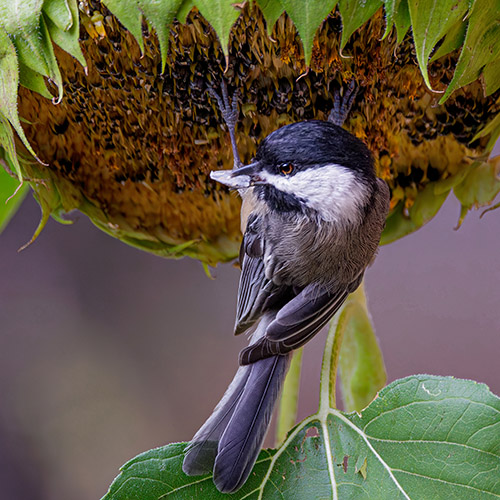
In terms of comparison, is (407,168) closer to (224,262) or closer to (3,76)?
(224,262)

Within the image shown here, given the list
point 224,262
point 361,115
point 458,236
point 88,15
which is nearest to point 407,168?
point 361,115

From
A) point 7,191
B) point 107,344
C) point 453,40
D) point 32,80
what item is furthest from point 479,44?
point 107,344

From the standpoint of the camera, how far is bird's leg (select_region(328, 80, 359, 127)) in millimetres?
616

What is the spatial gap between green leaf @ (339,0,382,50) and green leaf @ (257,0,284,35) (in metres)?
0.04

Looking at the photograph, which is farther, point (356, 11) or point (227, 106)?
point (227, 106)

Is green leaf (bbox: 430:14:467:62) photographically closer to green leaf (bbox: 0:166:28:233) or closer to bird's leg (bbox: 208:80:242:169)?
bird's leg (bbox: 208:80:242:169)

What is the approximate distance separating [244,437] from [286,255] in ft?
0.52

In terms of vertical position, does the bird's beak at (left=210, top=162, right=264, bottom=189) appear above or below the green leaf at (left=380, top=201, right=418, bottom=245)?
above

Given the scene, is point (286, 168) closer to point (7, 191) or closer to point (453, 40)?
point (453, 40)

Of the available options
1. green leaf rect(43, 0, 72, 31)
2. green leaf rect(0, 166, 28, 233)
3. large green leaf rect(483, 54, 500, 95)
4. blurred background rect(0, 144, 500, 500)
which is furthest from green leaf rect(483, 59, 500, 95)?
blurred background rect(0, 144, 500, 500)

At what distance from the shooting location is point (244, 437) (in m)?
0.58

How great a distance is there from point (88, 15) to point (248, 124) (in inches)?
6.8

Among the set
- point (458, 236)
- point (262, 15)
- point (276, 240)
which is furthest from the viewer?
point (458, 236)

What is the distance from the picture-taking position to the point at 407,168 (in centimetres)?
72
